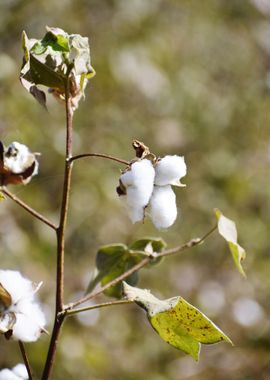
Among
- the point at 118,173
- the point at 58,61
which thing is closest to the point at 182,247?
the point at 58,61

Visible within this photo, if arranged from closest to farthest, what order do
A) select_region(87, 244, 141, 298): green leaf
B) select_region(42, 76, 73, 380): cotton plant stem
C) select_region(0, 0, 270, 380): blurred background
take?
1. select_region(42, 76, 73, 380): cotton plant stem
2. select_region(87, 244, 141, 298): green leaf
3. select_region(0, 0, 270, 380): blurred background

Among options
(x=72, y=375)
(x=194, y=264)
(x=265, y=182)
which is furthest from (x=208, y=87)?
(x=72, y=375)

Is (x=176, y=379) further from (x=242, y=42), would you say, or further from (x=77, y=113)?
(x=242, y=42)

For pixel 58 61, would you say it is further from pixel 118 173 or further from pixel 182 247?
pixel 118 173

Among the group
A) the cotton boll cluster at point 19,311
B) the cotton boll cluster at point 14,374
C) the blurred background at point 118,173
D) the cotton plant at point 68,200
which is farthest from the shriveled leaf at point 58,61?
the blurred background at point 118,173

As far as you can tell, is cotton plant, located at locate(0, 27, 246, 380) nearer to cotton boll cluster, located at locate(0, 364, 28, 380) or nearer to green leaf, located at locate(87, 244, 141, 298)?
Answer: cotton boll cluster, located at locate(0, 364, 28, 380)

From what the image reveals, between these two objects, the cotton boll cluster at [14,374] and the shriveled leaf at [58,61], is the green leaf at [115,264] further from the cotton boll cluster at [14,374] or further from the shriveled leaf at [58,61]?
the shriveled leaf at [58,61]

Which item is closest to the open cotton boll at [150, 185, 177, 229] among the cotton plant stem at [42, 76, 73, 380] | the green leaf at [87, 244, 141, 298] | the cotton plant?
the cotton plant
